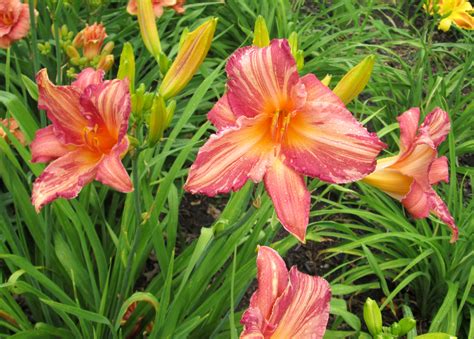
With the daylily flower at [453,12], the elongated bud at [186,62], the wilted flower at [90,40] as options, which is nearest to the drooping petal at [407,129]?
the elongated bud at [186,62]

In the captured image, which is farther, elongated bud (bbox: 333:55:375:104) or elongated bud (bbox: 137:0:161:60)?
elongated bud (bbox: 137:0:161:60)

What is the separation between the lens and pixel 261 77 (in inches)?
36.1

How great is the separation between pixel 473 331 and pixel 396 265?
31 cm

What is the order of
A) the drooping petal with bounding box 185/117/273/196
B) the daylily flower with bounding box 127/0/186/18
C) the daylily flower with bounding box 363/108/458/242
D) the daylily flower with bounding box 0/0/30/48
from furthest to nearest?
the daylily flower with bounding box 127/0/186/18, the daylily flower with bounding box 0/0/30/48, the daylily flower with bounding box 363/108/458/242, the drooping petal with bounding box 185/117/273/196

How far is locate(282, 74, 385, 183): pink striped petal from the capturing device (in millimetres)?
896

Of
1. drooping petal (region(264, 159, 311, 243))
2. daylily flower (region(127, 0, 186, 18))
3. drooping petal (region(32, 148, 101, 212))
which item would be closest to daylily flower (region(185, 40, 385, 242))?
drooping petal (region(264, 159, 311, 243))

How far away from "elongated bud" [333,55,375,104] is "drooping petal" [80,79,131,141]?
14.7 inches

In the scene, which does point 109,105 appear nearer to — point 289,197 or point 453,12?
point 289,197

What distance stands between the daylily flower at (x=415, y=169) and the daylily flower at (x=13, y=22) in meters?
1.23

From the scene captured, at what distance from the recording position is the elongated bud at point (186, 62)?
105cm

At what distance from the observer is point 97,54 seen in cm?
182

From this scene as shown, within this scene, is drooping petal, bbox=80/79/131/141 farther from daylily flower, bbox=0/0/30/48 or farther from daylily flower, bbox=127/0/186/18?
daylily flower, bbox=127/0/186/18

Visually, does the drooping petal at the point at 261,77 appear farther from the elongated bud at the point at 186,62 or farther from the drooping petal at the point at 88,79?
the drooping petal at the point at 88,79

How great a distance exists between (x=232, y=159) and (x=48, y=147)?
402 mm
